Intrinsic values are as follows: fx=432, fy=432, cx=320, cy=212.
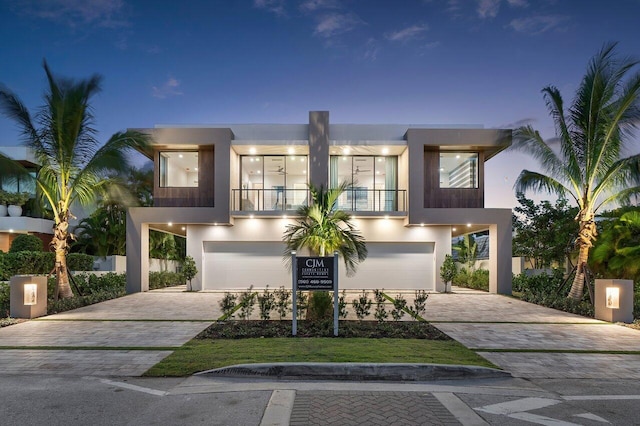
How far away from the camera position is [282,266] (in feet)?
69.0

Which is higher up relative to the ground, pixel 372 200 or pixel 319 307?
pixel 372 200

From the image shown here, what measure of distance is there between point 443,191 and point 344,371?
15318mm

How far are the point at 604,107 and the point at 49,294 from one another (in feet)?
61.5

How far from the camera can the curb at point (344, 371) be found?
6.45 m

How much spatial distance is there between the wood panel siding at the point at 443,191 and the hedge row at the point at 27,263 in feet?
60.1

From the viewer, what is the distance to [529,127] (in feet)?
48.0

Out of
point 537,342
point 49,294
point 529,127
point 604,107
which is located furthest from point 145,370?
point 604,107

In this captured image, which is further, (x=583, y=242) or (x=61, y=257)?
(x=61, y=257)

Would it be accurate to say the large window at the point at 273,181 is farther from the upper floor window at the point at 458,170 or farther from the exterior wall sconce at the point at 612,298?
the exterior wall sconce at the point at 612,298

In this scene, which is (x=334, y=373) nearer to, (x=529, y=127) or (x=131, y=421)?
(x=131, y=421)

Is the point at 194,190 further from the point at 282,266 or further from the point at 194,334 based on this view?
the point at 194,334

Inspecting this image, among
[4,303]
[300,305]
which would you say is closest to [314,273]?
[300,305]

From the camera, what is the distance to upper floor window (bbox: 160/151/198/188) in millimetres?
20422

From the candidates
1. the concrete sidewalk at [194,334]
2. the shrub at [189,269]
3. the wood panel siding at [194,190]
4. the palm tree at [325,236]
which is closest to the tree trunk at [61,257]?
the concrete sidewalk at [194,334]
